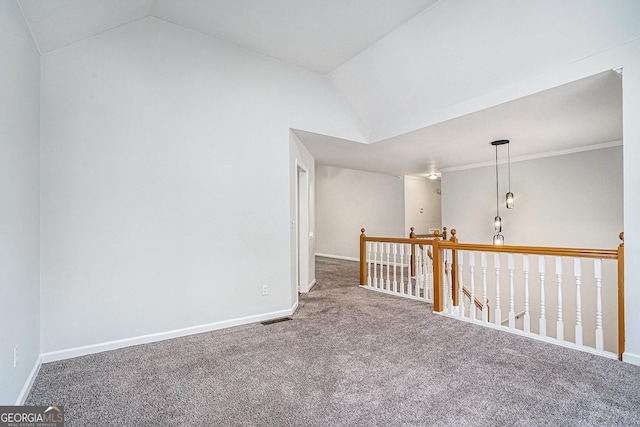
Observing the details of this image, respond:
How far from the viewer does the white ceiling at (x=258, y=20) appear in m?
2.44

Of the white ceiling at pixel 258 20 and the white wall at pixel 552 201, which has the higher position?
the white ceiling at pixel 258 20

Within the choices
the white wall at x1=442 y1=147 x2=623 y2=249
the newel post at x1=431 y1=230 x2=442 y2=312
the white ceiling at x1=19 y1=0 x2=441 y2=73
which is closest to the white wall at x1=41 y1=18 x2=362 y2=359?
the white ceiling at x1=19 y1=0 x2=441 y2=73

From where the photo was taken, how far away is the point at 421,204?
8.81m

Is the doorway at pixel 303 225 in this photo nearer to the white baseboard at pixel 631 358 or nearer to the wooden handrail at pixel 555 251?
the wooden handrail at pixel 555 251

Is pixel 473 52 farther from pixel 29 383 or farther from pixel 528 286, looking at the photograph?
pixel 29 383

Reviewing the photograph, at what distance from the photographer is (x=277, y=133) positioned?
3.91 m

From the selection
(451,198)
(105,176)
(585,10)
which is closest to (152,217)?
(105,176)

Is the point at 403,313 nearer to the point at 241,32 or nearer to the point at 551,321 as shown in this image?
the point at 551,321

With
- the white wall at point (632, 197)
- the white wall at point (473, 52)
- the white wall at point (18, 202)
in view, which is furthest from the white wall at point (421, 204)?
the white wall at point (18, 202)

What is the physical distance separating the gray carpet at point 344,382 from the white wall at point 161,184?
406 millimetres

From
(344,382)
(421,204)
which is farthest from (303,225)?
(421,204)

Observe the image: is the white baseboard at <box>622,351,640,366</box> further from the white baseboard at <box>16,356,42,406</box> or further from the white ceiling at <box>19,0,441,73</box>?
the white baseboard at <box>16,356,42,406</box>

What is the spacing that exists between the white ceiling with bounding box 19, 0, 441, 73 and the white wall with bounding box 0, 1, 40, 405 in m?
0.28

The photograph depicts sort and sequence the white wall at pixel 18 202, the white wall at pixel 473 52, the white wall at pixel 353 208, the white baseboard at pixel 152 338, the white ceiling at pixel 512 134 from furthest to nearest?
1. the white wall at pixel 353 208
2. the white ceiling at pixel 512 134
3. the white baseboard at pixel 152 338
4. the white wall at pixel 473 52
5. the white wall at pixel 18 202
